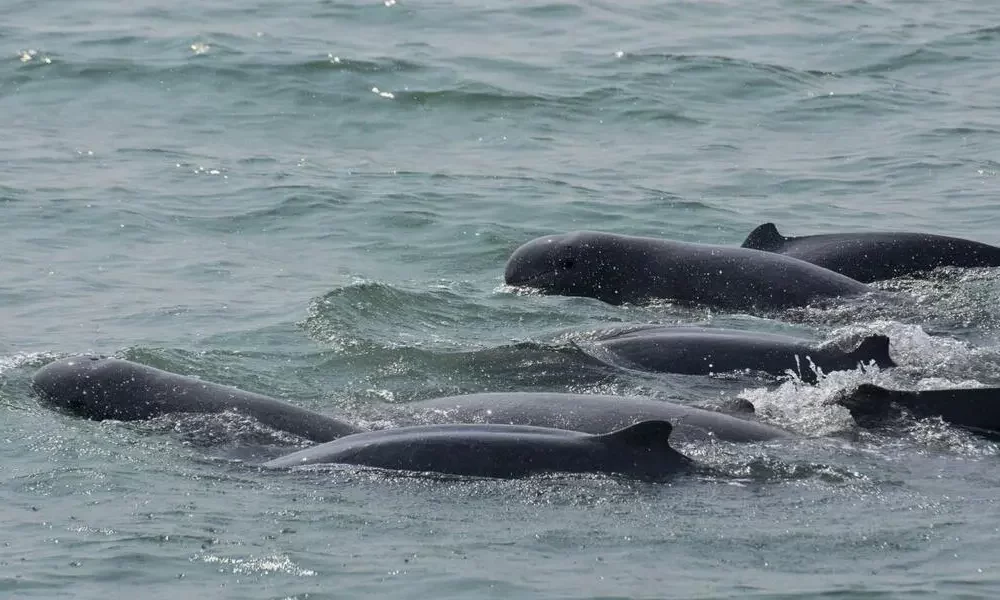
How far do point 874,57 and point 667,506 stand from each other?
19.0 meters

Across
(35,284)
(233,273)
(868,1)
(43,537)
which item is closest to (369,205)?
(233,273)

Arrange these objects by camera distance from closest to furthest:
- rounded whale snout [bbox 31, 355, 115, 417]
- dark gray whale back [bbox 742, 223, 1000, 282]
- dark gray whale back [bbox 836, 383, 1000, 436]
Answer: dark gray whale back [bbox 836, 383, 1000, 436] < rounded whale snout [bbox 31, 355, 115, 417] < dark gray whale back [bbox 742, 223, 1000, 282]

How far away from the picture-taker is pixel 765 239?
14.5 meters

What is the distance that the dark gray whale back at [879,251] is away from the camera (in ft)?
46.3

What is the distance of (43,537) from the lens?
27.6ft

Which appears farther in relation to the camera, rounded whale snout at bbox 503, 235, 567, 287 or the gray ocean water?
rounded whale snout at bbox 503, 235, 567, 287

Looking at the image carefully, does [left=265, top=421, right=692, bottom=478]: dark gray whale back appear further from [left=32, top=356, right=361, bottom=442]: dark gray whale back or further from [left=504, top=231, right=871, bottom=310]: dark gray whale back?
[left=504, top=231, right=871, bottom=310]: dark gray whale back

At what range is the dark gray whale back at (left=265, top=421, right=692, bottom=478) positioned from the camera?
28.3 feet

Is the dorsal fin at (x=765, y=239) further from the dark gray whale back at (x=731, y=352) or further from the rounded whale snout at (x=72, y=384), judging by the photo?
the rounded whale snout at (x=72, y=384)

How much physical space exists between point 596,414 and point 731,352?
1.91m

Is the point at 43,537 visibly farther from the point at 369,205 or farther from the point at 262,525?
the point at 369,205

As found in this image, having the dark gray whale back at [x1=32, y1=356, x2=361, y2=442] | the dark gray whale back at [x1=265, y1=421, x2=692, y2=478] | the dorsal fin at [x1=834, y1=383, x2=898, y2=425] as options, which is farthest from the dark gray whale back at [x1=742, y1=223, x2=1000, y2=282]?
the dark gray whale back at [x1=265, y1=421, x2=692, y2=478]

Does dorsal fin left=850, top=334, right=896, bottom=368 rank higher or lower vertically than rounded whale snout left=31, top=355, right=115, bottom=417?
higher

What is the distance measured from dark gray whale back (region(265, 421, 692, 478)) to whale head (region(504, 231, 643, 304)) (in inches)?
209
